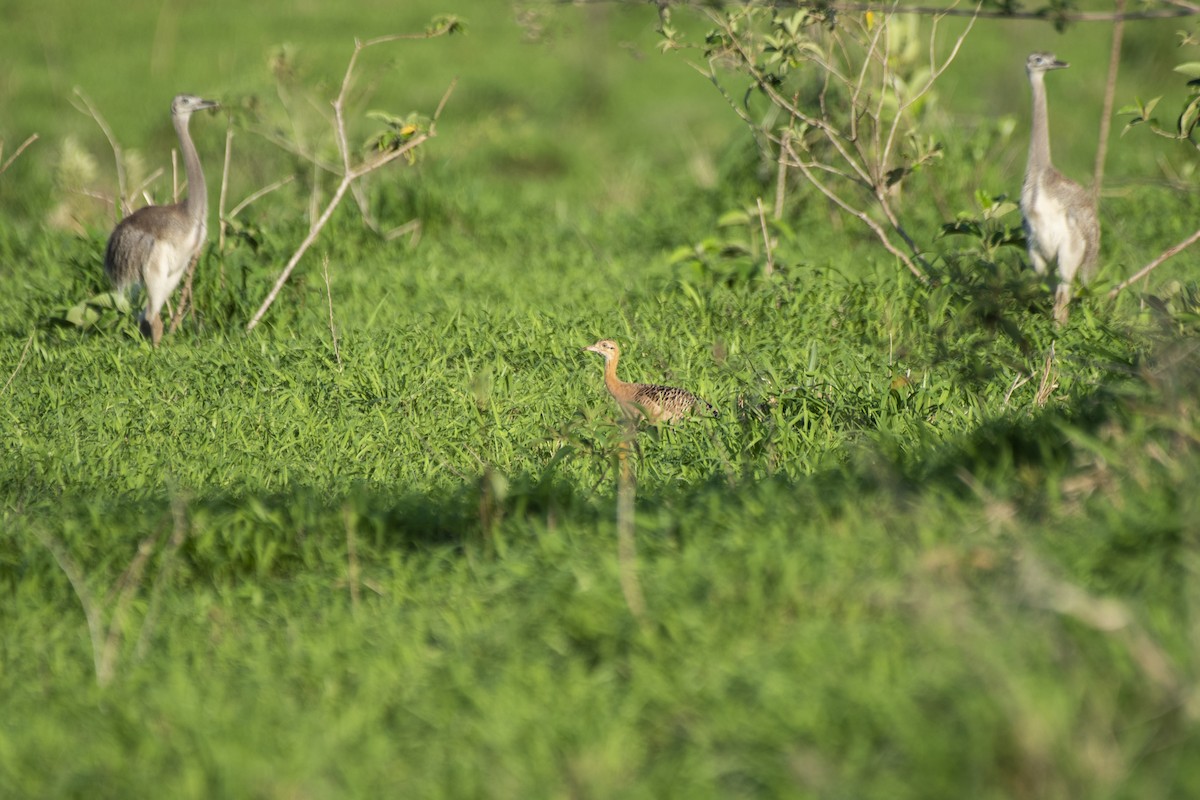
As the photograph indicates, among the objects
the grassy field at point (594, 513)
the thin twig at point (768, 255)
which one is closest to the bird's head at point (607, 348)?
the grassy field at point (594, 513)

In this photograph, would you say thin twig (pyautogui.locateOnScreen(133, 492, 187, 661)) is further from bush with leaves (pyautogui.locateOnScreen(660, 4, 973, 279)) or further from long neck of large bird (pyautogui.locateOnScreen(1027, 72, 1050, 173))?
long neck of large bird (pyautogui.locateOnScreen(1027, 72, 1050, 173))

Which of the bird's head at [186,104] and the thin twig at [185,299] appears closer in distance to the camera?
the thin twig at [185,299]

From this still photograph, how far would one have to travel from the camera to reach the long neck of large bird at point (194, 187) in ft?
21.4

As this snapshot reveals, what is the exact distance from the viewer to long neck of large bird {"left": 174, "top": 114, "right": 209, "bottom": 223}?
257 inches

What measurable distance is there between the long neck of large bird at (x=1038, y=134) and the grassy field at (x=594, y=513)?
730 mm

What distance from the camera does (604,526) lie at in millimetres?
3736

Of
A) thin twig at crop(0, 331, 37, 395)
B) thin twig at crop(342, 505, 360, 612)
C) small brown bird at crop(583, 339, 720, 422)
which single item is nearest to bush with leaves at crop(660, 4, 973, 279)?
small brown bird at crop(583, 339, 720, 422)

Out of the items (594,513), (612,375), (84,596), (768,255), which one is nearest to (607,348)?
(612,375)

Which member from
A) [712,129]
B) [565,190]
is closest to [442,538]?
[565,190]

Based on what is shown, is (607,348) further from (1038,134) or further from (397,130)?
(1038,134)

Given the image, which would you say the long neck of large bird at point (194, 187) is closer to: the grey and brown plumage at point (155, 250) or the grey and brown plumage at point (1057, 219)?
the grey and brown plumage at point (155, 250)

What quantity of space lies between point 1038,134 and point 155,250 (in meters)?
4.26

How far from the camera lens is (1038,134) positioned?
6.64 m

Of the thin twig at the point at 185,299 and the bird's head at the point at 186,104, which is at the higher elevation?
the bird's head at the point at 186,104
